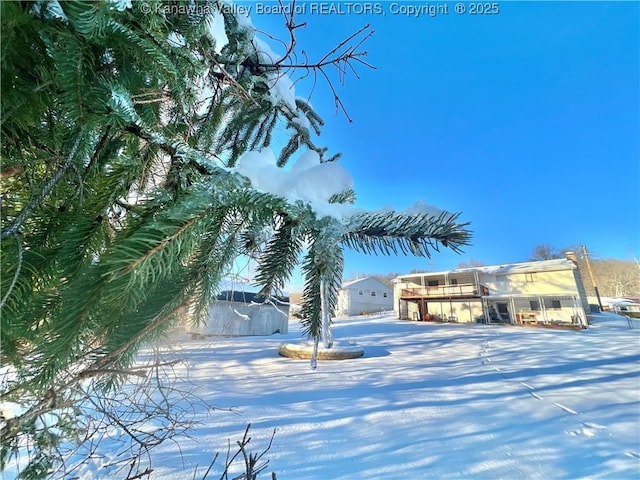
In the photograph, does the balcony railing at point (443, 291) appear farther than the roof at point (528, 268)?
Yes

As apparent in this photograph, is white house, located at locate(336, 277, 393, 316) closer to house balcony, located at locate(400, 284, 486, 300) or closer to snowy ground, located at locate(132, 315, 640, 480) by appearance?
house balcony, located at locate(400, 284, 486, 300)

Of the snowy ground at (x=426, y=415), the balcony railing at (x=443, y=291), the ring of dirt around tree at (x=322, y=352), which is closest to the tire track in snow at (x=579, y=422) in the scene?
the snowy ground at (x=426, y=415)

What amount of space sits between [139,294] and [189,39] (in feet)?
1.49

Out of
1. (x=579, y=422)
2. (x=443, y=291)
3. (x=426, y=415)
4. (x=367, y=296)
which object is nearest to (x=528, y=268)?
(x=443, y=291)

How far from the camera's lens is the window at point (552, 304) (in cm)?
1473

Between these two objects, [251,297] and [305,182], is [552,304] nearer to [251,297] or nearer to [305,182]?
[251,297]

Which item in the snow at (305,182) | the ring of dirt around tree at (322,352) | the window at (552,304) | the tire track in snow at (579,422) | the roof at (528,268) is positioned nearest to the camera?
the snow at (305,182)

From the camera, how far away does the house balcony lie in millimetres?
16297

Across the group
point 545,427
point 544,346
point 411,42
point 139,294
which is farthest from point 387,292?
point 139,294

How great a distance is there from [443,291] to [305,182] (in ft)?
60.4

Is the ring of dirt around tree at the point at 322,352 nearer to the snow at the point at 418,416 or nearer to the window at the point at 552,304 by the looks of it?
the snow at the point at 418,416

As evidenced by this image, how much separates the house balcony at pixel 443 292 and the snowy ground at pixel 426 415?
9.50 meters

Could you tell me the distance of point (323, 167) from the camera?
0.53 m

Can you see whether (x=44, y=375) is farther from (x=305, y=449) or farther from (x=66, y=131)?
(x=305, y=449)
